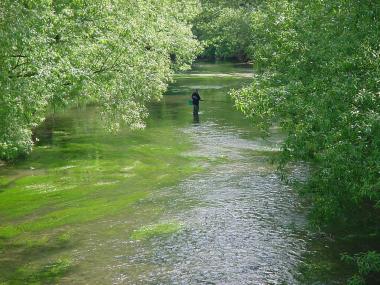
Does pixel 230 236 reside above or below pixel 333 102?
below

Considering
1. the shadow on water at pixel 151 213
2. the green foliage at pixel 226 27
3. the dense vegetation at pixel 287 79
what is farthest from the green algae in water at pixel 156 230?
the green foliage at pixel 226 27

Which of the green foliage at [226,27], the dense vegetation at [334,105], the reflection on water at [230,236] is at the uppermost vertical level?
the green foliage at [226,27]

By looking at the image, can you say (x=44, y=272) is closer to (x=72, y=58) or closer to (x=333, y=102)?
(x=72, y=58)

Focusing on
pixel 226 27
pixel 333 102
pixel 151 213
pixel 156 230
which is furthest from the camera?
pixel 226 27

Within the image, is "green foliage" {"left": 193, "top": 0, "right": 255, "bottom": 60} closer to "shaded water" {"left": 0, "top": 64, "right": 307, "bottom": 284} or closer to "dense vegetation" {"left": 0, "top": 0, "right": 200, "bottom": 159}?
"shaded water" {"left": 0, "top": 64, "right": 307, "bottom": 284}

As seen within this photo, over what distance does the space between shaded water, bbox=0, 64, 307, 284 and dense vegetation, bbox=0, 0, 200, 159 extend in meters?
2.46

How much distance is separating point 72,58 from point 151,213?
6004 mm

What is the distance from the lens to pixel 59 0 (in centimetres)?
1994

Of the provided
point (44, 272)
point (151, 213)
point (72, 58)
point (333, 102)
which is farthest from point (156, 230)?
point (333, 102)

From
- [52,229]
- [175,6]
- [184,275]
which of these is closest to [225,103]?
[175,6]

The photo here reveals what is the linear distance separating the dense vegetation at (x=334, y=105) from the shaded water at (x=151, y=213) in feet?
6.77

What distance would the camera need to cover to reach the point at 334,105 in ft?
38.3

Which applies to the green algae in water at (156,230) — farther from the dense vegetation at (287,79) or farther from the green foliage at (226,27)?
the green foliage at (226,27)

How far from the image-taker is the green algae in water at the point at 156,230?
16.1m
